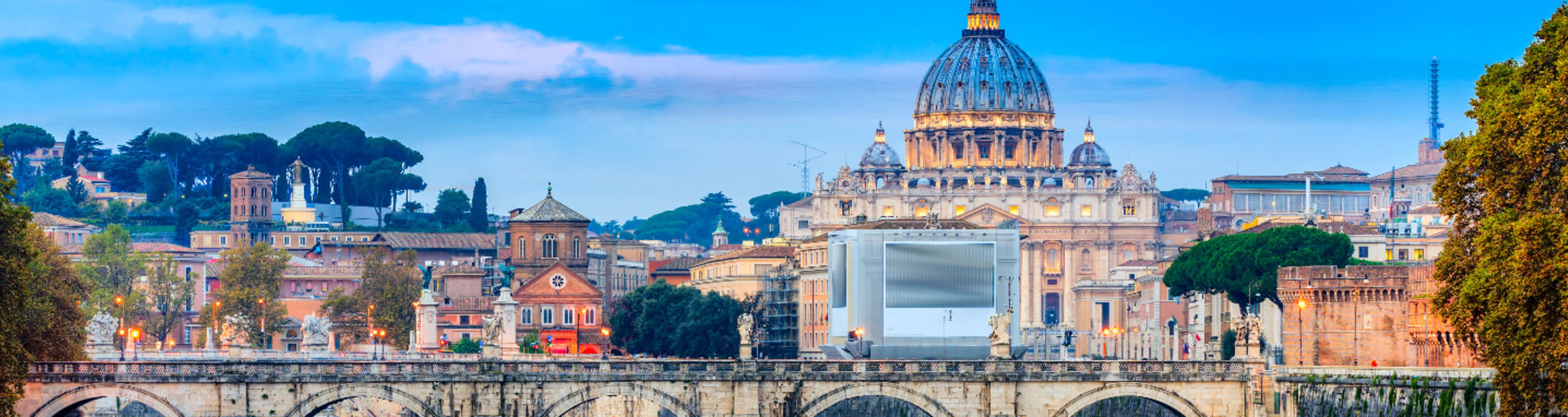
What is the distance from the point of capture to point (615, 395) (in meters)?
83.3

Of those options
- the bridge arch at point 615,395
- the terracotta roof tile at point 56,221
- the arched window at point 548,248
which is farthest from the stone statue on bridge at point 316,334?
the terracotta roof tile at point 56,221

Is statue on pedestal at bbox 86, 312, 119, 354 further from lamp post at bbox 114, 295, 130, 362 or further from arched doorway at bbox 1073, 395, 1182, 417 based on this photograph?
arched doorway at bbox 1073, 395, 1182, 417

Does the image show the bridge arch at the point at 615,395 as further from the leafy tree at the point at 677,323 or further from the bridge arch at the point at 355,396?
the leafy tree at the point at 677,323

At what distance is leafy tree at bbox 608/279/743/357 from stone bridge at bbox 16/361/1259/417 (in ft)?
179

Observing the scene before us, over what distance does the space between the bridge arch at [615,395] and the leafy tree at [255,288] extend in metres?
50.4

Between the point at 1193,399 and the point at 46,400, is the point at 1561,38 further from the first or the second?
the point at 46,400

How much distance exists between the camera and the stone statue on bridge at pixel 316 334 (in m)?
113

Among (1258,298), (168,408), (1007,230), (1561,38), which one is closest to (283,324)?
(1007,230)

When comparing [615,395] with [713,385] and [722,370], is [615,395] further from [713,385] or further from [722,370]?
[722,370]

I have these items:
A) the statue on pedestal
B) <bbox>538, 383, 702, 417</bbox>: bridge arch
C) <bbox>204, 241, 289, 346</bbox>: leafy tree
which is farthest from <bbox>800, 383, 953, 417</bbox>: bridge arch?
<bbox>204, 241, 289, 346</bbox>: leafy tree

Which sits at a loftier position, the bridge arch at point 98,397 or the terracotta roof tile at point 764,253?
the terracotta roof tile at point 764,253

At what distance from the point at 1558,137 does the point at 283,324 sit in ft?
309

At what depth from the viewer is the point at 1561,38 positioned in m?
63.9

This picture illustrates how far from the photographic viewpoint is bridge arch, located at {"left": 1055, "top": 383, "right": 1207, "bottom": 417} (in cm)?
8325
